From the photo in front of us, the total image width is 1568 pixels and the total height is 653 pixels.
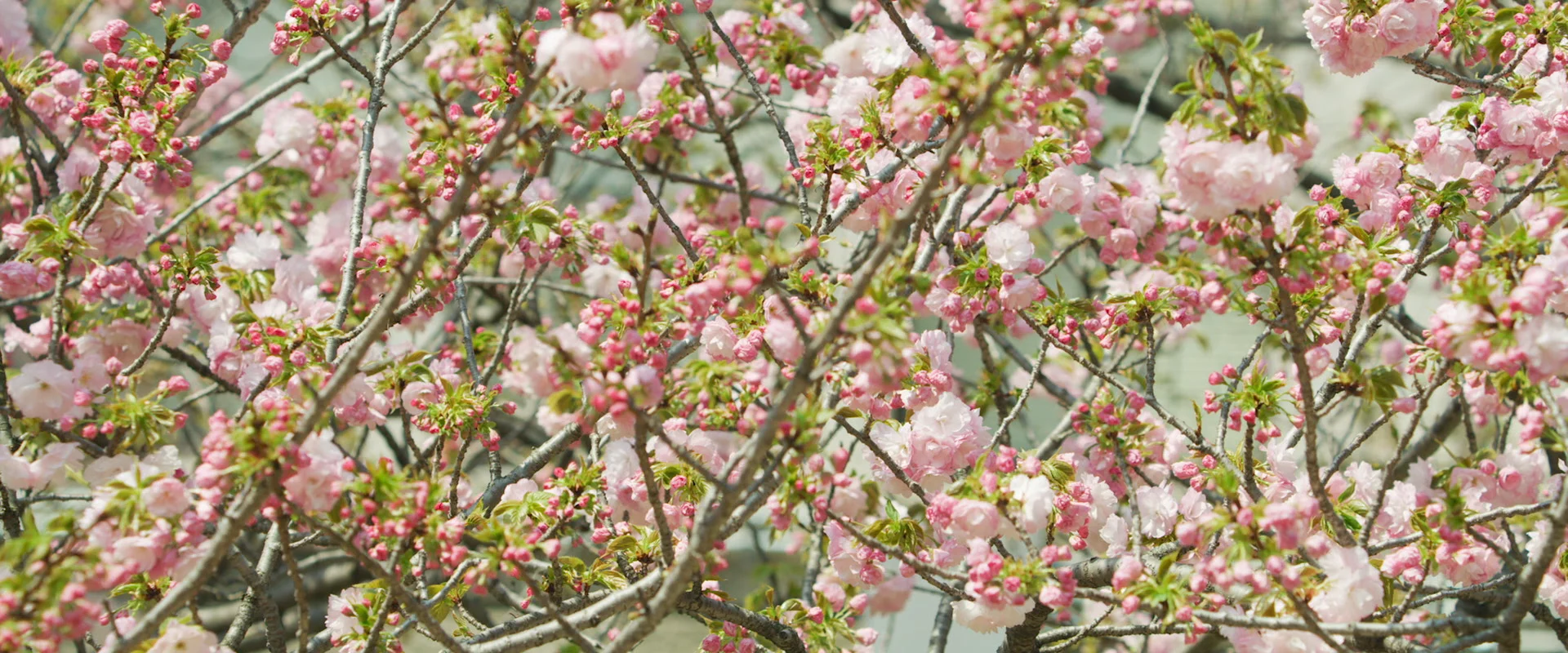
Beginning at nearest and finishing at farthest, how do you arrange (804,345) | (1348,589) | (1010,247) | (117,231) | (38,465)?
(804,345)
(1348,589)
(38,465)
(1010,247)
(117,231)

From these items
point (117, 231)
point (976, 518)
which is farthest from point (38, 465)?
point (976, 518)

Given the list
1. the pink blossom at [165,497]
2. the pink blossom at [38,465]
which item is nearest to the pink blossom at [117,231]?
the pink blossom at [38,465]

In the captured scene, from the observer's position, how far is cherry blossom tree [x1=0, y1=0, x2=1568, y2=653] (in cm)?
173

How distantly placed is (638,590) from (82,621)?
814 millimetres

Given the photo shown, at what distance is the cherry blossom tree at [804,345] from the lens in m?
1.73

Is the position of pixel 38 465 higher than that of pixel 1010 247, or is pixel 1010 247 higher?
pixel 1010 247

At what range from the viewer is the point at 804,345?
5.88 feet

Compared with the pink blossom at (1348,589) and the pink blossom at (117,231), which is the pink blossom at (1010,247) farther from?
the pink blossom at (117,231)

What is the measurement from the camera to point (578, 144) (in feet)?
9.00

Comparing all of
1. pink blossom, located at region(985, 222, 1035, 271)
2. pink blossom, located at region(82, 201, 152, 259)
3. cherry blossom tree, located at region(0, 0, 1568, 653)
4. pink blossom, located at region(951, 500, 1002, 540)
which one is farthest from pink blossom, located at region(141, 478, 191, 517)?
pink blossom, located at region(985, 222, 1035, 271)

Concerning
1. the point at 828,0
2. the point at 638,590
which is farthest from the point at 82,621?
the point at 828,0

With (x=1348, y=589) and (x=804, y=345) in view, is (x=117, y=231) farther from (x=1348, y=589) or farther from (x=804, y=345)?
(x=1348, y=589)

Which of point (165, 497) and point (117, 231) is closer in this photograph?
point (165, 497)

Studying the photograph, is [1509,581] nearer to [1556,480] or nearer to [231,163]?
[1556,480]
